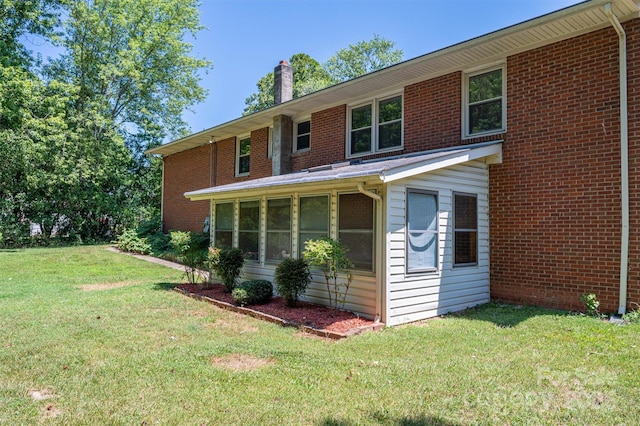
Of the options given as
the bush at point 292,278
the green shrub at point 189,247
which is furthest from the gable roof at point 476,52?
the bush at point 292,278

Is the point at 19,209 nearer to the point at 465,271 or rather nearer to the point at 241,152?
the point at 241,152

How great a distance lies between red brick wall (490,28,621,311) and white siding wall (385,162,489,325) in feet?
0.99

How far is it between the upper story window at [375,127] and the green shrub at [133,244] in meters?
10.6


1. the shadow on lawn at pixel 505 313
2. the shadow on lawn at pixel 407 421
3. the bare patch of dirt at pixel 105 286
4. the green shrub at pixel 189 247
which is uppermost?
the green shrub at pixel 189 247

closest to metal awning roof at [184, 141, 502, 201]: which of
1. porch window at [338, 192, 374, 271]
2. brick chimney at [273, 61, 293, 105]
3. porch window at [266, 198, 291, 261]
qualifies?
porch window at [266, 198, 291, 261]

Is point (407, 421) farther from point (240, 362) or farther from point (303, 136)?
point (303, 136)

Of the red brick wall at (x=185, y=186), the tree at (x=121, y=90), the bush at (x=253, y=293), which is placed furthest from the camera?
the tree at (x=121, y=90)

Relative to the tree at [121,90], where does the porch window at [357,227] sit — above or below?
below

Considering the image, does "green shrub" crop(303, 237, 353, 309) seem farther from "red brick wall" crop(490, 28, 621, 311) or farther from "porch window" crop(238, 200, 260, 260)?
"red brick wall" crop(490, 28, 621, 311)

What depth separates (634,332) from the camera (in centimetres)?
588

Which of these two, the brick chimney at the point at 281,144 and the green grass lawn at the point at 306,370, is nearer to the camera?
the green grass lawn at the point at 306,370

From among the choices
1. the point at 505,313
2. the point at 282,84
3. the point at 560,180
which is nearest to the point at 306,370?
the point at 505,313

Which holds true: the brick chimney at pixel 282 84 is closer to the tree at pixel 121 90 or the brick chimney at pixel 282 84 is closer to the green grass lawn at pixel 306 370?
the green grass lawn at pixel 306 370

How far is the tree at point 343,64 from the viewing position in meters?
35.8
